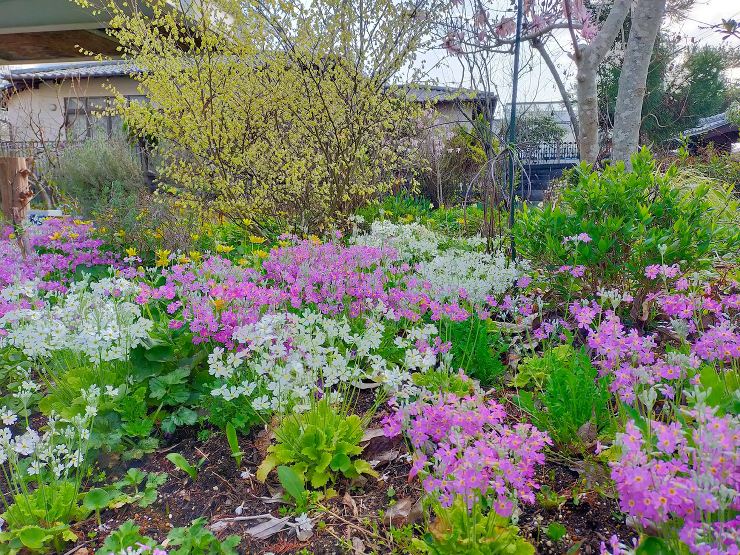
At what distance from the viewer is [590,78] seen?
19.1ft

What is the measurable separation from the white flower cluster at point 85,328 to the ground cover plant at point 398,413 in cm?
2

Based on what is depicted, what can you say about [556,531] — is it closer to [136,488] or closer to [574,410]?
[574,410]

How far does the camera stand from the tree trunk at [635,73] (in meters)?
4.49

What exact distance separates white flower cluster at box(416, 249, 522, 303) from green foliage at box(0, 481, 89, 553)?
1.75 m

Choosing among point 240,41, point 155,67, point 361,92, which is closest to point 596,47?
point 361,92

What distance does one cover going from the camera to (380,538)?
1.66m

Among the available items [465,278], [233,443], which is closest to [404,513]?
[233,443]

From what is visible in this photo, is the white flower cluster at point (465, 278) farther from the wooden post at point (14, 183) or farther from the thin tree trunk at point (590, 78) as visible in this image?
the wooden post at point (14, 183)

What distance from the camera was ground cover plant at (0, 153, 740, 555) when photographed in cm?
134

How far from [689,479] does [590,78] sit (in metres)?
5.65

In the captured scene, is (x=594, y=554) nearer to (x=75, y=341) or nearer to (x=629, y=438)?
(x=629, y=438)

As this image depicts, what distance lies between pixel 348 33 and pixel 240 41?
3.67ft

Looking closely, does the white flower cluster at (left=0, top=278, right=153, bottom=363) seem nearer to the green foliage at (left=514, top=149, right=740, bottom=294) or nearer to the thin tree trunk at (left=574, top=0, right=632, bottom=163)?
the green foliage at (left=514, top=149, right=740, bottom=294)

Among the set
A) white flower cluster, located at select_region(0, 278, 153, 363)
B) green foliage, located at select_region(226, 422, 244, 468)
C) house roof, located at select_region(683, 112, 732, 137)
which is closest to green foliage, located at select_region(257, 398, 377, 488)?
green foliage, located at select_region(226, 422, 244, 468)
